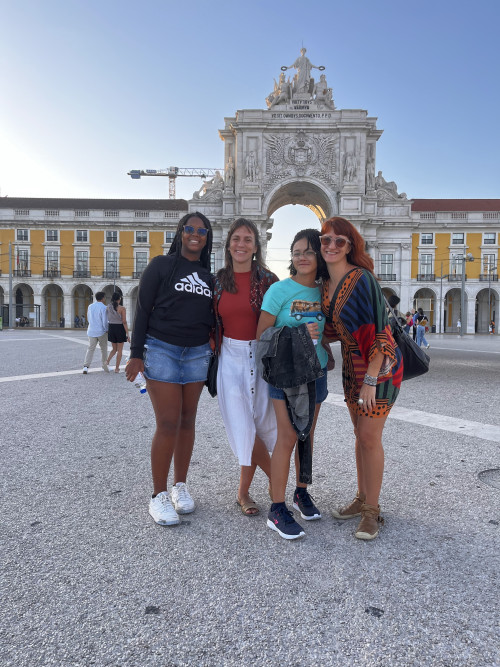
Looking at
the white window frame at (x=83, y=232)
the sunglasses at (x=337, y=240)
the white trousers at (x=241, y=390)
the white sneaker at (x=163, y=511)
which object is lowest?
the white sneaker at (x=163, y=511)

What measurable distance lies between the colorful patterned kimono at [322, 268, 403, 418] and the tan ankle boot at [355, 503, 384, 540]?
50cm

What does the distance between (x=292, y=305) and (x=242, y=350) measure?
390 millimetres

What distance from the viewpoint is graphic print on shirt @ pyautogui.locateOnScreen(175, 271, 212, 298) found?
104 inches

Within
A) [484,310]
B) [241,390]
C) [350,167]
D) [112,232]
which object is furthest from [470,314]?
[241,390]

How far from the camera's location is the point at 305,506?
8.52ft

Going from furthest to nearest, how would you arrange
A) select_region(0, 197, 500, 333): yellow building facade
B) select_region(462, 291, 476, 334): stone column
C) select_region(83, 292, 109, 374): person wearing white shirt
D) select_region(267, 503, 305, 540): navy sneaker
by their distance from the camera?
select_region(0, 197, 500, 333): yellow building facade
select_region(462, 291, 476, 334): stone column
select_region(83, 292, 109, 374): person wearing white shirt
select_region(267, 503, 305, 540): navy sneaker

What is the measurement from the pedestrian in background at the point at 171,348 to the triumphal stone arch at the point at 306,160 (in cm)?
3510

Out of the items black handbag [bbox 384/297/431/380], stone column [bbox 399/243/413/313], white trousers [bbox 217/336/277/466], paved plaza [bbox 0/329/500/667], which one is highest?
stone column [bbox 399/243/413/313]

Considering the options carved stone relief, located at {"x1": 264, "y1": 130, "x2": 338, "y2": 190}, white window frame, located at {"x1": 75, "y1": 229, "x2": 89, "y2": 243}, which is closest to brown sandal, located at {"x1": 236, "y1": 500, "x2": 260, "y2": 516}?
carved stone relief, located at {"x1": 264, "y1": 130, "x2": 338, "y2": 190}

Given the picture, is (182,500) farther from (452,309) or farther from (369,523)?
(452,309)

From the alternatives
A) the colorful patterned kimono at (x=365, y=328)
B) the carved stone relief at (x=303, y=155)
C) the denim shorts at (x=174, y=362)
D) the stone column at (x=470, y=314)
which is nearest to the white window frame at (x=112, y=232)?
the carved stone relief at (x=303, y=155)

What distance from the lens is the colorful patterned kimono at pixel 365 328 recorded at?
2369 millimetres

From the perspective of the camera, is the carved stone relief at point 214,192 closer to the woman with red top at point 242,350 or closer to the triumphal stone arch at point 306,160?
the triumphal stone arch at point 306,160

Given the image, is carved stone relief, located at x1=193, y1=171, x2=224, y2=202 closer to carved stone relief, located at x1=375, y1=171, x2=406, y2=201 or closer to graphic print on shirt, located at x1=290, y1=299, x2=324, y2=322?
carved stone relief, located at x1=375, y1=171, x2=406, y2=201
